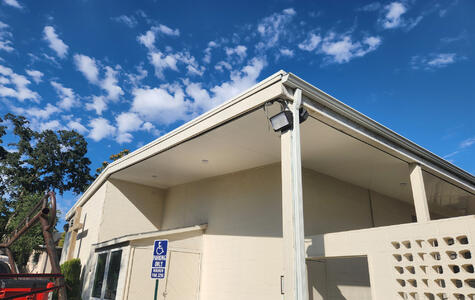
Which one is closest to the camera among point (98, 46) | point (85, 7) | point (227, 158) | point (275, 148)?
point (275, 148)

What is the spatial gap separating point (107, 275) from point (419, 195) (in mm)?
9195

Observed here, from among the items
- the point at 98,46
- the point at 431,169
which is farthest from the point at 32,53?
the point at 431,169

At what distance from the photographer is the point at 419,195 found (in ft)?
25.9

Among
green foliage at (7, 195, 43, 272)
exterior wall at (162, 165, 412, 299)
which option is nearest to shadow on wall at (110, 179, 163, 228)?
exterior wall at (162, 165, 412, 299)

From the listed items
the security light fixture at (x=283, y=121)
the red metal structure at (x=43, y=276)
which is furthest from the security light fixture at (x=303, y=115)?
the red metal structure at (x=43, y=276)

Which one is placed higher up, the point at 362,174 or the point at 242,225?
the point at 362,174

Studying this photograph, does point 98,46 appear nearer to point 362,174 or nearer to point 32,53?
point 32,53

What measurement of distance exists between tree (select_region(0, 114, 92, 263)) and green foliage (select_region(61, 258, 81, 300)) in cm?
1690

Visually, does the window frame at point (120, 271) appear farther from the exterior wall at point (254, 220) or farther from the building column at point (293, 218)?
the building column at point (293, 218)

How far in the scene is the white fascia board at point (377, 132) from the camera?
20.1ft

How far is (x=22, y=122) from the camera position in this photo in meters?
30.3

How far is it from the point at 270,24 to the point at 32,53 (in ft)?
51.9

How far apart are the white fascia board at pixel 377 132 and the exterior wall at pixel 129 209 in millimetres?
9181

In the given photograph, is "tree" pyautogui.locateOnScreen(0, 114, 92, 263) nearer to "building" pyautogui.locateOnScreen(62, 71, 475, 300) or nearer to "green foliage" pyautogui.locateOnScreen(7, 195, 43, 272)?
"green foliage" pyautogui.locateOnScreen(7, 195, 43, 272)
